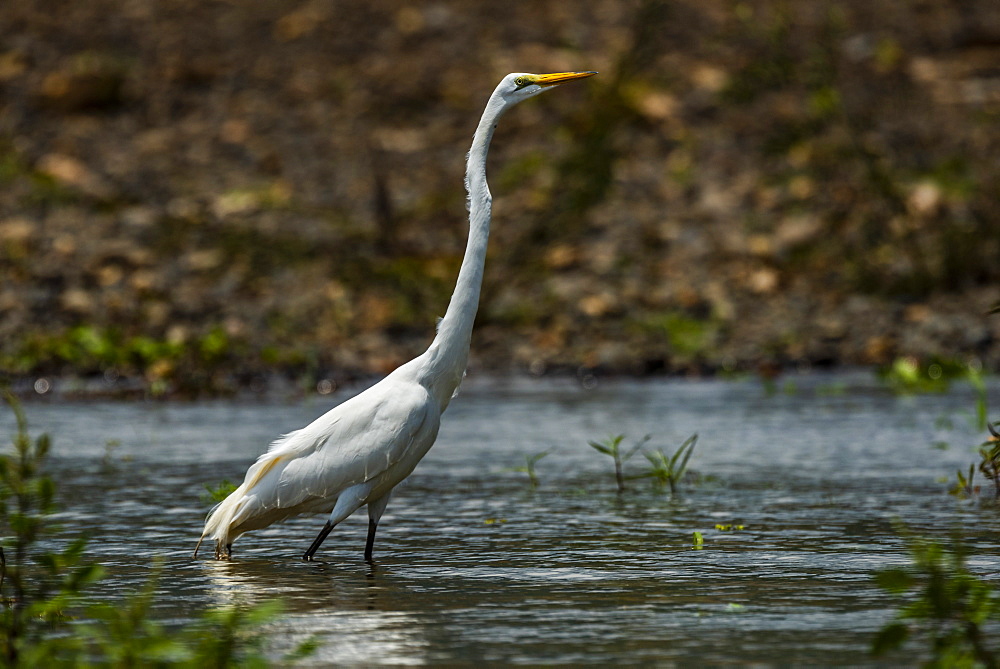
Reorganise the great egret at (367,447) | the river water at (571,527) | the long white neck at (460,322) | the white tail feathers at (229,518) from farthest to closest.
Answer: the long white neck at (460,322) < the great egret at (367,447) < the white tail feathers at (229,518) < the river water at (571,527)

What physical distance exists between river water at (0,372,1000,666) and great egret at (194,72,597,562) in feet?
0.69

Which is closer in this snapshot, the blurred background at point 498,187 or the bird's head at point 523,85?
the bird's head at point 523,85

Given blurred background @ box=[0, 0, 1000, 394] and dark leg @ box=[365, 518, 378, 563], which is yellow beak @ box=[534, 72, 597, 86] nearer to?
dark leg @ box=[365, 518, 378, 563]

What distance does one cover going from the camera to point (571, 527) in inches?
284

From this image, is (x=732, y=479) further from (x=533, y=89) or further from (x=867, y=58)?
(x=867, y=58)

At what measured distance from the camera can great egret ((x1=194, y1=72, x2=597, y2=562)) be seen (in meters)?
6.62

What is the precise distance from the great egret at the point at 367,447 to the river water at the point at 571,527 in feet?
0.69

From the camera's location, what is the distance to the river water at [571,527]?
4902 mm

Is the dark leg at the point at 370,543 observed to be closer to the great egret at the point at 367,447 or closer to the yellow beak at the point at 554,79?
the great egret at the point at 367,447

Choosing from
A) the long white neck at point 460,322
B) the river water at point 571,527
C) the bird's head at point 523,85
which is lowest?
the river water at point 571,527

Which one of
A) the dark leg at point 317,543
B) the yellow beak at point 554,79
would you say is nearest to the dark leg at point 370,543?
the dark leg at point 317,543

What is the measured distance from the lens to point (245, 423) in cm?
1175

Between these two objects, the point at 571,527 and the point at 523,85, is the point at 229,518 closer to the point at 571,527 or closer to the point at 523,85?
the point at 571,527

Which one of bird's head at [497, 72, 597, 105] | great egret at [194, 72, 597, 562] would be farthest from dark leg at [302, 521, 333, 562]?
bird's head at [497, 72, 597, 105]
